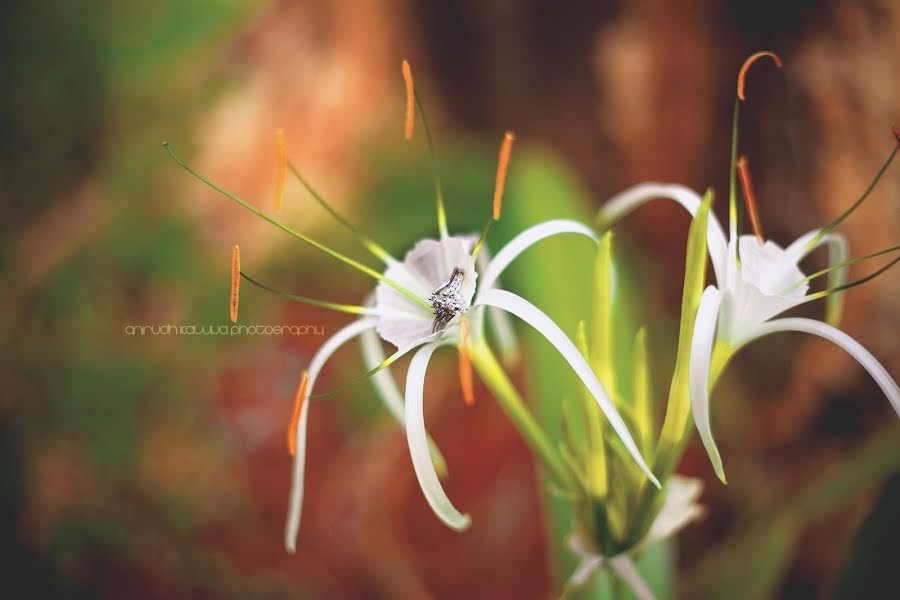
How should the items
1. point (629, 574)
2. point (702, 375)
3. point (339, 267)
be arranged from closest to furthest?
1. point (702, 375)
2. point (629, 574)
3. point (339, 267)

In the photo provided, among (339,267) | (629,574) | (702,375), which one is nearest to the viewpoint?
(702,375)

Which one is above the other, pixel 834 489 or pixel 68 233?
pixel 68 233

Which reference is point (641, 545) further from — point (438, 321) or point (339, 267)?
point (339, 267)

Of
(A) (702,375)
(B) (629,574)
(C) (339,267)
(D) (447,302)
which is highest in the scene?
(C) (339,267)

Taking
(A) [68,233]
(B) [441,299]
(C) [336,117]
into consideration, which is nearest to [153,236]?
(A) [68,233]

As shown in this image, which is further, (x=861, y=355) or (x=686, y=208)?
(x=686, y=208)

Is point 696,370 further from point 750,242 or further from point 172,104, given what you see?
point 172,104

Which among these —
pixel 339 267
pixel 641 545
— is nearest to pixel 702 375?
pixel 641 545
